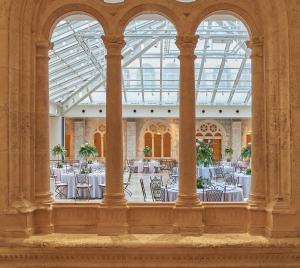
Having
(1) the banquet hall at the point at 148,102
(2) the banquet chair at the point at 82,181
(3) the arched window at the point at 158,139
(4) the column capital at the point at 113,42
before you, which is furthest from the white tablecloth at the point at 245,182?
(3) the arched window at the point at 158,139

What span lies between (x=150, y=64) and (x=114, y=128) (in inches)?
532

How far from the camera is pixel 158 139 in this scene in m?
22.7

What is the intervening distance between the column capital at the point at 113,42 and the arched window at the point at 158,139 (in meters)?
Answer: 17.7

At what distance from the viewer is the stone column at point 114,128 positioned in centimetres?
483

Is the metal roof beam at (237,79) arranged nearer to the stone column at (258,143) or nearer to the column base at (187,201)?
the stone column at (258,143)

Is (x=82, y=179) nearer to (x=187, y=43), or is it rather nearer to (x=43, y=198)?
(x=43, y=198)

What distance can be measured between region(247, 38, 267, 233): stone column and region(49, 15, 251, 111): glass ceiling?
7.25 meters

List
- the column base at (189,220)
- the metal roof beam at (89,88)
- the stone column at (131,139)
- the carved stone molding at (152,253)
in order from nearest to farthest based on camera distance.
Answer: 1. the carved stone molding at (152,253)
2. the column base at (189,220)
3. the metal roof beam at (89,88)
4. the stone column at (131,139)

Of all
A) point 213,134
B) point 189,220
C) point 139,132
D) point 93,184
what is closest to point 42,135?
point 189,220

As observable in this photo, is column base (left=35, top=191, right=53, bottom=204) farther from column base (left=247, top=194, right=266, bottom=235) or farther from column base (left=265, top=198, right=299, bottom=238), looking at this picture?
column base (left=265, top=198, right=299, bottom=238)

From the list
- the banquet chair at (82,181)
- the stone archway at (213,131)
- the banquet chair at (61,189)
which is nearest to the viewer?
the banquet chair at (82,181)

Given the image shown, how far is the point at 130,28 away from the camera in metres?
13.7

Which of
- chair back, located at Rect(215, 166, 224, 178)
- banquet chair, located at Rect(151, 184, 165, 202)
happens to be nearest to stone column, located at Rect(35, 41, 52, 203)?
banquet chair, located at Rect(151, 184, 165, 202)

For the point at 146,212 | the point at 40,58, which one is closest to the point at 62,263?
the point at 146,212
